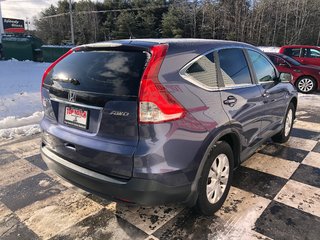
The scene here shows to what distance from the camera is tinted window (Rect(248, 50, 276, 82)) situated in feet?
11.6

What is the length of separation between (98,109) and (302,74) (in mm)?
9484

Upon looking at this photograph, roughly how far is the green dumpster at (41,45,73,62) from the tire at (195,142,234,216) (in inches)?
640

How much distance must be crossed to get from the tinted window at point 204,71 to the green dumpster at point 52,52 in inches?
636

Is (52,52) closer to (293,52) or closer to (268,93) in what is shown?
(293,52)

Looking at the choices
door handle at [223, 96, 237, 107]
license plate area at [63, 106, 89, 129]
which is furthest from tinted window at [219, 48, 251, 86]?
license plate area at [63, 106, 89, 129]

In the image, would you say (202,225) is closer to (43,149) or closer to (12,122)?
(43,149)

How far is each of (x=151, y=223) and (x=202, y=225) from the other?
46 centimetres

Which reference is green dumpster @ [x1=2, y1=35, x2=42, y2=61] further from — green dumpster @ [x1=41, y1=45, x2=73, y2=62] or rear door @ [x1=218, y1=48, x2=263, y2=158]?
rear door @ [x1=218, y1=48, x2=263, y2=158]

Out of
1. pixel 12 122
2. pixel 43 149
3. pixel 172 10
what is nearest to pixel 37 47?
pixel 12 122

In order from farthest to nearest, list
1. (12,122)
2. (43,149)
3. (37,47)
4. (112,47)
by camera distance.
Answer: (37,47)
(12,122)
(43,149)
(112,47)

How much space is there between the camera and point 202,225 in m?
2.65

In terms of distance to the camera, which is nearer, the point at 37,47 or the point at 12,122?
the point at 12,122

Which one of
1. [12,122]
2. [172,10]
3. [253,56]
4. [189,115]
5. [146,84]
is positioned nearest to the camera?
[146,84]

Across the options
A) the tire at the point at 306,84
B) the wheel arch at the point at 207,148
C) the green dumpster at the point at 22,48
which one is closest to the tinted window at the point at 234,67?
the wheel arch at the point at 207,148
